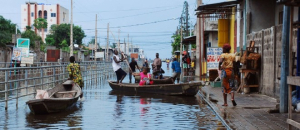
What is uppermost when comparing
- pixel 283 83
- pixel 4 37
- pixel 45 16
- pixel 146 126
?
pixel 45 16

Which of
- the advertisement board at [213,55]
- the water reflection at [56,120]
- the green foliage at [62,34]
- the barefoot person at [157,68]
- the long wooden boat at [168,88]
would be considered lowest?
the water reflection at [56,120]

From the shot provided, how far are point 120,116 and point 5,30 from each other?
1769 inches

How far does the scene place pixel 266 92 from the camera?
17.0 meters

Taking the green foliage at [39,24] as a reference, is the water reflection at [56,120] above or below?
below

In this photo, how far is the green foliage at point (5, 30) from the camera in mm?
46888

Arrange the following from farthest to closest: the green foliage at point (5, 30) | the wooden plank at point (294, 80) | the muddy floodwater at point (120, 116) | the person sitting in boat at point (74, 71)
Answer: the green foliage at point (5, 30)
the person sitting in boat at point (74, 71)
the muddy floodwater at point (120, 116)
the wooden plank at point (294, 80)

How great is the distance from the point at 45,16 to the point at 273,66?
106 m

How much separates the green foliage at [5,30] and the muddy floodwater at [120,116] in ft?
106

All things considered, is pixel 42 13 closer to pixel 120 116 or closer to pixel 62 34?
pixel 62 34

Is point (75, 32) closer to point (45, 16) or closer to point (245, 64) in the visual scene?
point (45, 16)

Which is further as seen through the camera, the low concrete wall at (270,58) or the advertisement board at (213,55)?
the advertisement board at (213,55)

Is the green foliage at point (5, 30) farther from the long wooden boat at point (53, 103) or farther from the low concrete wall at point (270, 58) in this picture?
the low concrete wall at point (270, 58)

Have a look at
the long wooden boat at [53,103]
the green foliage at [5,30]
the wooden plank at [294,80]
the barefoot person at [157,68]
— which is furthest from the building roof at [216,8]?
the green foliage at [5,30]

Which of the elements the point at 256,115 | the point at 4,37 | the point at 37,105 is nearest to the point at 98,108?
the point at 37,105
